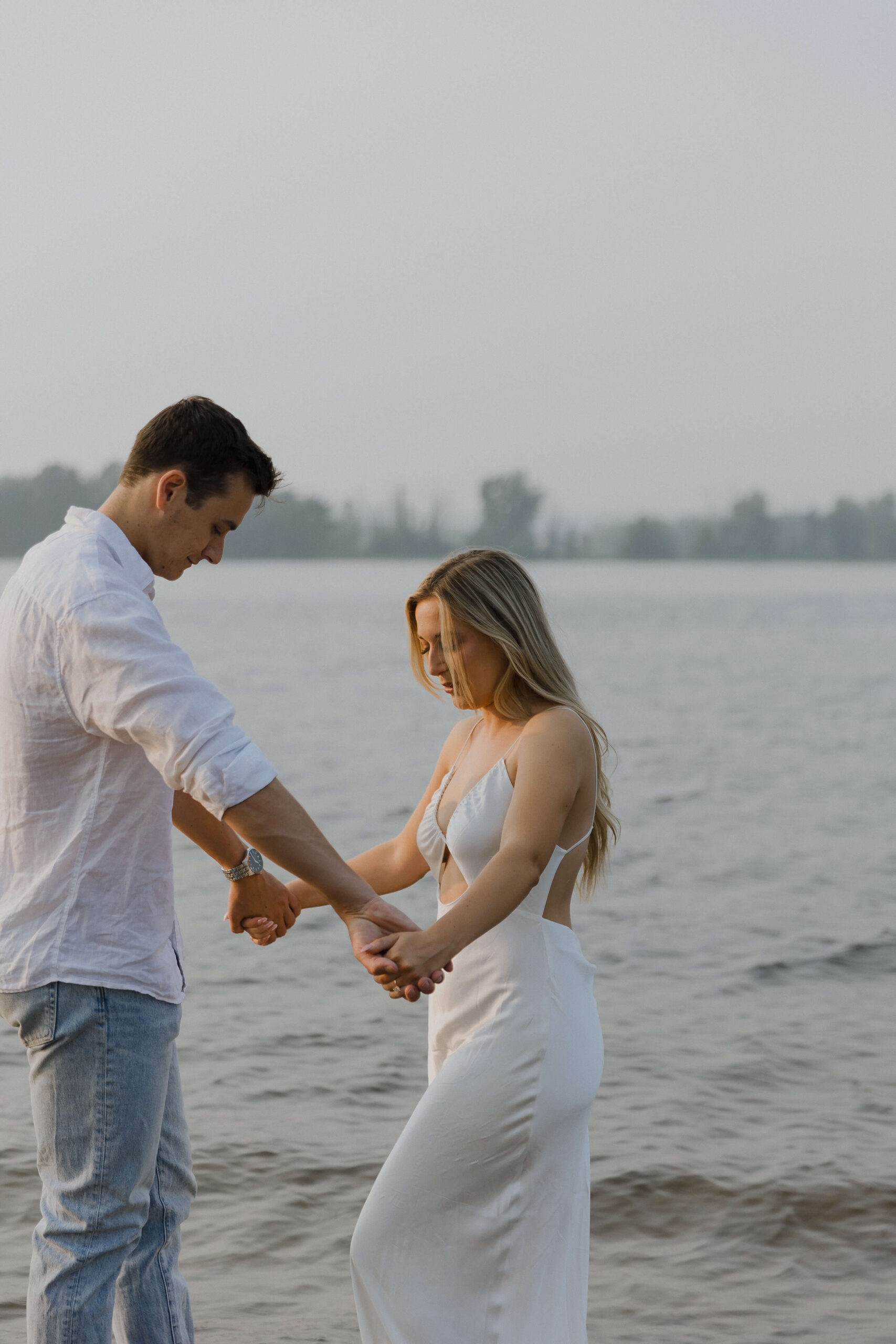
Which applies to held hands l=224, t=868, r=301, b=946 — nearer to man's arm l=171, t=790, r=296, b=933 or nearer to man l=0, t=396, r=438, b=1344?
man's arm l=171, t=790, r=296, b=933

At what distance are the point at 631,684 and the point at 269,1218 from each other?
4152 cm

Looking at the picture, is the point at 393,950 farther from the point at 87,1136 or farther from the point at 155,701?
the point at 155,701

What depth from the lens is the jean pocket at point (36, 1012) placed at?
2.39 metres

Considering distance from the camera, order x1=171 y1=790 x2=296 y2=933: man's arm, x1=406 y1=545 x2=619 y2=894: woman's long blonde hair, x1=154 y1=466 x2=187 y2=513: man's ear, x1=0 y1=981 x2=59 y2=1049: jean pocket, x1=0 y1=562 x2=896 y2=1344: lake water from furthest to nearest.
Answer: x1=0 y1=562 x2=896 y2=1344: lake water
x1=406 y1=545 x2=619 y2=894: woman's long blonde hair
x1=171 y1=790 x2=296 y2=933: man's arm
x1=154 y1=466 x2=187 y2=513: man's ear
x1=0 y1=981 x2=59 y2=1049: jean pocket

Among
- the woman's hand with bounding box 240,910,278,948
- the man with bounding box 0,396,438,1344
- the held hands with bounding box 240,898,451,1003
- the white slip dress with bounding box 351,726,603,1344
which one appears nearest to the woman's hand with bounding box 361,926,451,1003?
the held hands with bounding box 240,898,451,1003

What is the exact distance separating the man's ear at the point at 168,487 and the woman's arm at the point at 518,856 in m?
0.96

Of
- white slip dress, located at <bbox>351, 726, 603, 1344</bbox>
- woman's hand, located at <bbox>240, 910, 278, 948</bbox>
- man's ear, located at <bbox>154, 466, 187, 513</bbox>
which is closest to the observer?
man's ear, located at <bbox>154, 466, 187, 513</bbox>

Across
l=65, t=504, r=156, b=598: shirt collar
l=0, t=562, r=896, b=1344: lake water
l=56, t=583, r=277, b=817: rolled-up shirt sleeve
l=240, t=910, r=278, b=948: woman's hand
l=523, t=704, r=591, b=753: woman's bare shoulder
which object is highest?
l=65, t=504, r=156, b=598: shirt collar

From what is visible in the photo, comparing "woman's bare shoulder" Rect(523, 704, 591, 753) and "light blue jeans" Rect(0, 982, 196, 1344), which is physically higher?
"woman's bare shoulder" Rect(523, 704, 591, 753)

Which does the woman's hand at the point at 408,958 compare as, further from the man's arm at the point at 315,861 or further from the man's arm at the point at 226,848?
the man's arm at the point at 226,848

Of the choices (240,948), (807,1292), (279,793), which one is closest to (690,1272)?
(807,1292)

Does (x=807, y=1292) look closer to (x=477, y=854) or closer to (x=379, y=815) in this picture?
(x=477, y=854)

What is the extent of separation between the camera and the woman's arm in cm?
276

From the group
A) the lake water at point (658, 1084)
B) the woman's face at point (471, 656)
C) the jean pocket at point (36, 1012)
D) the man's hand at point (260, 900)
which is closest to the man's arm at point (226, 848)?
the man's hand at point (260, 900)
